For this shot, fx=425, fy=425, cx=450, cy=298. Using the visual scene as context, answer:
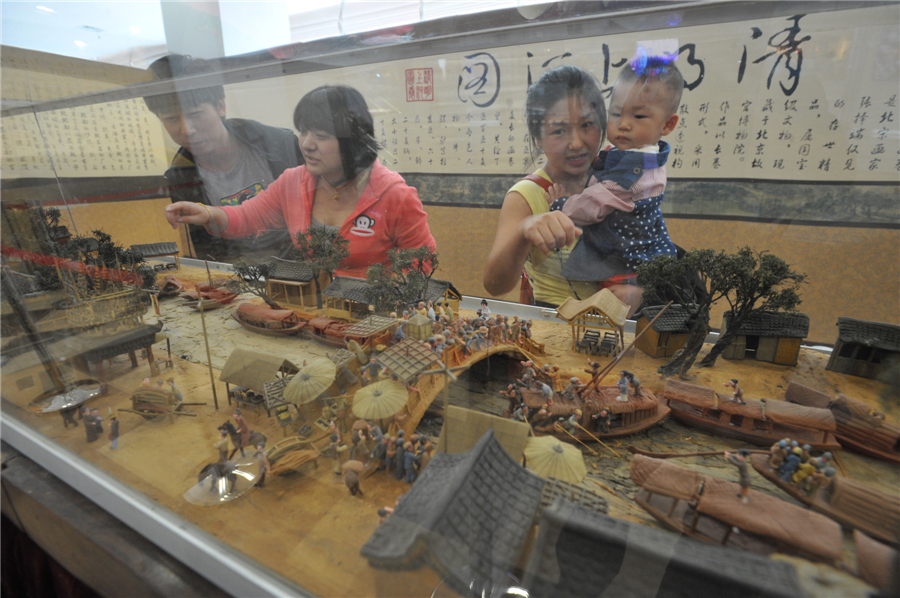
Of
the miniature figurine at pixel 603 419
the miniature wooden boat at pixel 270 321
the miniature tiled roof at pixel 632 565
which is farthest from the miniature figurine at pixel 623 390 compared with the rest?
the miniature wooden boat at pixel 270 321

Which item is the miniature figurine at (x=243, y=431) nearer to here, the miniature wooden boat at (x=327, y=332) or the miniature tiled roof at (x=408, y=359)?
the miniature tiled roof at (x=408, y=359)

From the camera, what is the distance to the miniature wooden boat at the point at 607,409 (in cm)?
336

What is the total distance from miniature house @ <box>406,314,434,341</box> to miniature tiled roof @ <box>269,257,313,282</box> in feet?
5.18

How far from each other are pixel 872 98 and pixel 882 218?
0.75 metres

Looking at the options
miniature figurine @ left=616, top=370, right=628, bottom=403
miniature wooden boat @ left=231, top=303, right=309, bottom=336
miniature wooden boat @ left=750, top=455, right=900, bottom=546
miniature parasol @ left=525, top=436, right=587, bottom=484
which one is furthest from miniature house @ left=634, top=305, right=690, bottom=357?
miniature wooden boat @ left=231, top=303, right=309, bottom=336

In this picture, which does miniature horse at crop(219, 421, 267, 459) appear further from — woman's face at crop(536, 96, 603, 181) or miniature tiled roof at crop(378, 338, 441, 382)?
woman's face at crop(536, 96, 603, 181)

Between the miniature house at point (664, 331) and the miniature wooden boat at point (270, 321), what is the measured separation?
3.66m

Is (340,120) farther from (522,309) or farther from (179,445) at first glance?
(179,445)

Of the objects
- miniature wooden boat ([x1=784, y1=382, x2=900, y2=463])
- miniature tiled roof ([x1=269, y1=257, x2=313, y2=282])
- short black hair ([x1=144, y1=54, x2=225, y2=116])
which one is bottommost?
miniature wooden boat ([x1=784, y1=382, x2=900, y2=463])

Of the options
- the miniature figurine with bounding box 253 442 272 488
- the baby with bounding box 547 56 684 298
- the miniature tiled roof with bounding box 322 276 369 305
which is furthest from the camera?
the miniature tiled roof with bounding box 322 276 369 305

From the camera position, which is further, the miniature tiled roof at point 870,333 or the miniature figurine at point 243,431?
the miniature figurine at point 243,431

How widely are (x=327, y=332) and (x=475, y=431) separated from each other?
2.42m

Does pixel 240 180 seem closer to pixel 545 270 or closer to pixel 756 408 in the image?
pixel 545 270

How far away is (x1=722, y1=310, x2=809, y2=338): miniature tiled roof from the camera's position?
12.4 ft
